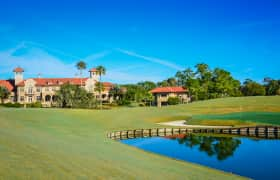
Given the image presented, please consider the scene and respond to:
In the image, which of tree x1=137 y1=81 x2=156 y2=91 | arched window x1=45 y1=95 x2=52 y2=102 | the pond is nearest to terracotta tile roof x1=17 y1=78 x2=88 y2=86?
arched window x1=45 y1=95 x2=52 y2=102

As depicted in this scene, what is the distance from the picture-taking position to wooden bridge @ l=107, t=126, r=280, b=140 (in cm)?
4045

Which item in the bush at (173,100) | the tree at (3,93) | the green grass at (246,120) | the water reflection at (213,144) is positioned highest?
the tree at (3,93)

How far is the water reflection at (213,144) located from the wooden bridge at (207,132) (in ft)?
7.85

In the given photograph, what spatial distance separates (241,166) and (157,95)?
92.8 m

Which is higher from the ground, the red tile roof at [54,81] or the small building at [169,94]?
the red tile roof at [54,81]

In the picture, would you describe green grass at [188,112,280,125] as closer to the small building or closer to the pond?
the pond

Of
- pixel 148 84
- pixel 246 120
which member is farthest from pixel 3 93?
pixel 246 120

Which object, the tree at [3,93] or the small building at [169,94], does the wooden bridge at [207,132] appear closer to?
A: the small building at [169,94]

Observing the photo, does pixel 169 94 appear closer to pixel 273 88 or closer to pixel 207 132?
pixel 273 88

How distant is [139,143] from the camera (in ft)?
118

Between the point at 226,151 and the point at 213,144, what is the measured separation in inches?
194

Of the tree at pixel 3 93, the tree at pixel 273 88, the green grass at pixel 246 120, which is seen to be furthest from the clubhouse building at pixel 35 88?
the tree at pixel 273 88

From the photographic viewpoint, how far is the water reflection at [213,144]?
1142 inches

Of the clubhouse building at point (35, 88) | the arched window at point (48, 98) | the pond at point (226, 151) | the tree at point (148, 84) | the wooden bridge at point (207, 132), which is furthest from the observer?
the tree at point (148, 84)
